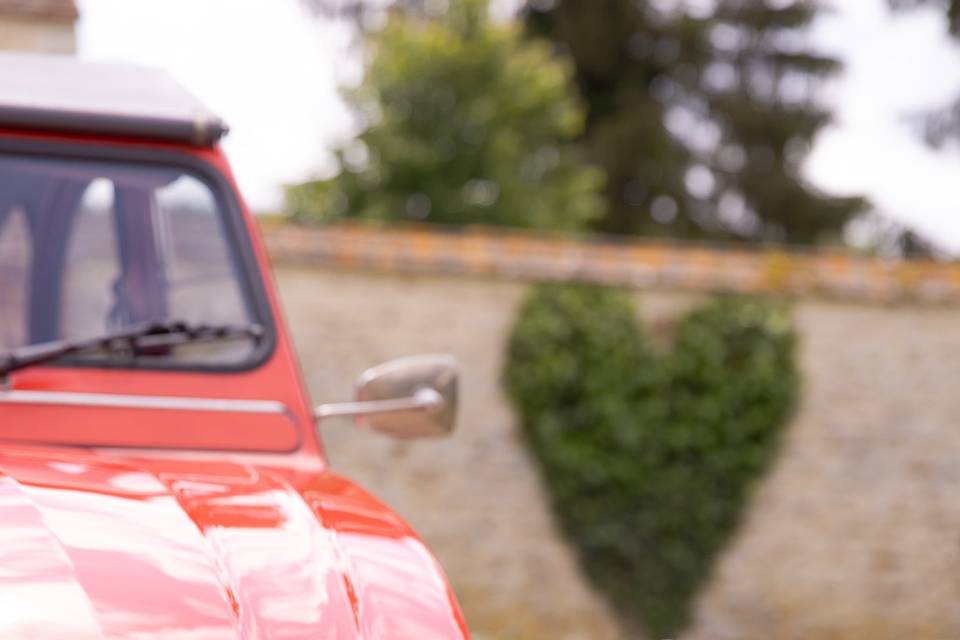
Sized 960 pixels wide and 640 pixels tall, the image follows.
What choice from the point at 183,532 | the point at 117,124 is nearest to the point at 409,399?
the point at 117,124

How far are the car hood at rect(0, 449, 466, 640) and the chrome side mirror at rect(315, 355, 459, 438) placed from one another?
581 millimetres

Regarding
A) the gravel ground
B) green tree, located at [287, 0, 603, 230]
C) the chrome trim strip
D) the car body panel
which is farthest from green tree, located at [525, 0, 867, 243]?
the car body panel

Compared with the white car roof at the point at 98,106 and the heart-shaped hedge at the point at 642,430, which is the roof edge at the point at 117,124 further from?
the heart-shaped hedge at the point at 642,430

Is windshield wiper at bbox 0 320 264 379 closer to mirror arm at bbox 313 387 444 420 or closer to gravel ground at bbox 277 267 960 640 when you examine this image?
mirror arm at bbox 313 387 444 420

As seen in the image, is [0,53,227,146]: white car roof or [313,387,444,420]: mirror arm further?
[313,387,444,420]: mirror arm

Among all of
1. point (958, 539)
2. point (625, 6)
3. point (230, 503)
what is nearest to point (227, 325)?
point (230, 503)

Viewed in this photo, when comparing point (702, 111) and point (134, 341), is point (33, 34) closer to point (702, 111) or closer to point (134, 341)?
point (134, 341)

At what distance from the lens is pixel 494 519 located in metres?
9.02

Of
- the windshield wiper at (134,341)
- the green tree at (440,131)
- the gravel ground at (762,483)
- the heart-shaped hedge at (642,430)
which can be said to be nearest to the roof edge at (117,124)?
the windshield wiper at (134,341)

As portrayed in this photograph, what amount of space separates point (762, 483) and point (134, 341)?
23.4 feet

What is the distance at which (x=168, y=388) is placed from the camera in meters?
2.59

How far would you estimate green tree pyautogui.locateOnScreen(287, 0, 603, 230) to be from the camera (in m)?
16.3

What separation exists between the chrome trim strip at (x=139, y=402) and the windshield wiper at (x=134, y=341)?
57 millimetres

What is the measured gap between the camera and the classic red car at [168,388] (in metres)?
1.78
